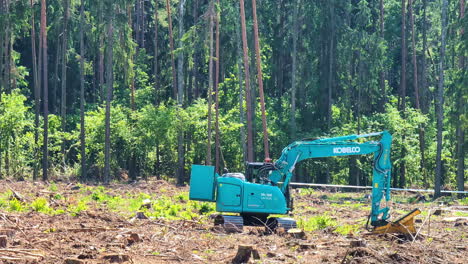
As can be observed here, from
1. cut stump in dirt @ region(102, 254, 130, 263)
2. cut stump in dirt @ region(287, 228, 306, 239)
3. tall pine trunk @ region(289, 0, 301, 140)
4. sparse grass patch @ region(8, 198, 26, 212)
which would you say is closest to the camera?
cut stump in dirt @ region(102, 254, 130, 263)

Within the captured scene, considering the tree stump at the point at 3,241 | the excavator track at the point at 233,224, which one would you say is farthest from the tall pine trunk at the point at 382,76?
the tree stump at the point at 3,241

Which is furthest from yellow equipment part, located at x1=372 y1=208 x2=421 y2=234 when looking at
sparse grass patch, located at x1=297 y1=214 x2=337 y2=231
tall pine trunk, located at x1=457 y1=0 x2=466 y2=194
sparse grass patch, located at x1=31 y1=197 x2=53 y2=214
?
tall pine trunk, located at x1=457 y1=0 x2=466 y2=194

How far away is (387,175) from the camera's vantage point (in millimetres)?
19422

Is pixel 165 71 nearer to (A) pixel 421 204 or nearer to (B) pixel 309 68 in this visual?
(B) pixel 309 68

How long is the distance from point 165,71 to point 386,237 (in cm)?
3488

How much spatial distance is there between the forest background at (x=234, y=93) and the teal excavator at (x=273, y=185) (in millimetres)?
18594

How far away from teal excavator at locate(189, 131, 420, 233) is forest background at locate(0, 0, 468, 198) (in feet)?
61.0

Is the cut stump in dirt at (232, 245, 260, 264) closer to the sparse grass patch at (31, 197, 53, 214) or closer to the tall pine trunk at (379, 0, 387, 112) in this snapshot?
the sparse grass patch at (31, 197, 53, 214)

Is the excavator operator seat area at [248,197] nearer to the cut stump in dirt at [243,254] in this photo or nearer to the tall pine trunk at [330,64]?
the cut stump in dirt at [243,254]

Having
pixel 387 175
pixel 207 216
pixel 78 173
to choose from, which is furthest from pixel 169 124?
pixel 387 175

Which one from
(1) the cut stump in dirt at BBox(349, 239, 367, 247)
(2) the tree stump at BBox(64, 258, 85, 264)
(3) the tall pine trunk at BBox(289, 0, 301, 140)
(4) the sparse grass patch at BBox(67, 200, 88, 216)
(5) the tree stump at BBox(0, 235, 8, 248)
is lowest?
(4) the sparse grass patch at BBox(67, 200, 88, 216)

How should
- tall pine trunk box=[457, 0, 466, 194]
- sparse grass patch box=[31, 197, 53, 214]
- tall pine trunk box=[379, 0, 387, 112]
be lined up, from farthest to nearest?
tall pine trunk box=[379, 0, 387, 112] → tall pine trunk box=[457, 0, 466, 194] → sparse grass patch box=[31, 197, 53, 214]

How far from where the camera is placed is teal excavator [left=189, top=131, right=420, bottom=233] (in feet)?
63.6

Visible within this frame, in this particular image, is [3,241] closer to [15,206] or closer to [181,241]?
[181,241]
